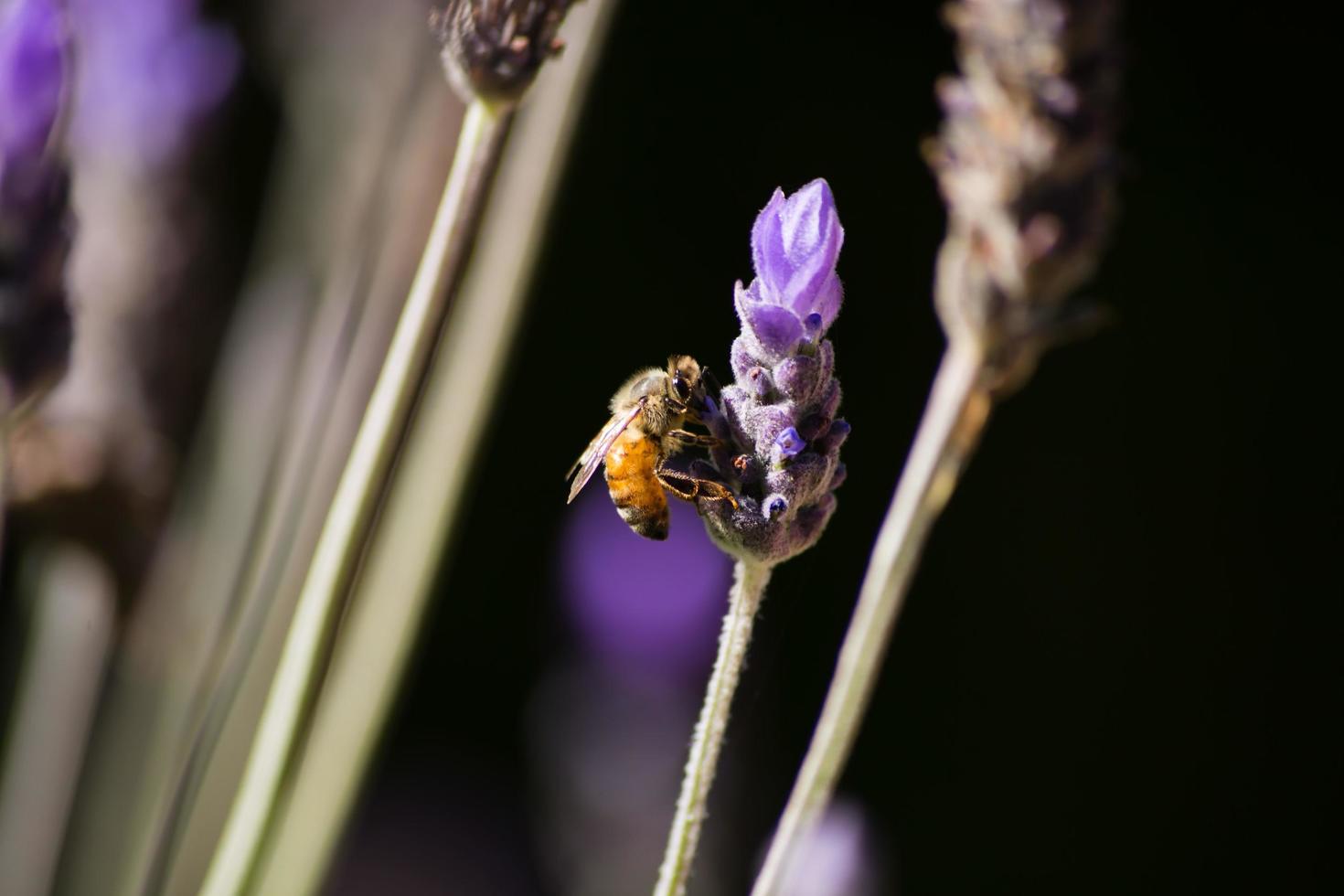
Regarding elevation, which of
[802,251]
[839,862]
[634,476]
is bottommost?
[839,862]

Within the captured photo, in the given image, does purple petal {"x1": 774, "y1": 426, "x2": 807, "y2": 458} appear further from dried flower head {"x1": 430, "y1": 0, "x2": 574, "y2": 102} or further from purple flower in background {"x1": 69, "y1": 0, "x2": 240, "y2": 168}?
purple flower in background {"x1": 69, "y1": 0, "x2": 240, "y2": 168}

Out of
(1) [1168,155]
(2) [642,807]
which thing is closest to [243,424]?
(2) [642,807]

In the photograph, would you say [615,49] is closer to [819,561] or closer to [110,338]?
[819,561]

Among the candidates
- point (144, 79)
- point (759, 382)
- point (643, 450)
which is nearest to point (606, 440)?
point (643, 450)

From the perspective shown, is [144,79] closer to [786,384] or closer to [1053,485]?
[786,384]

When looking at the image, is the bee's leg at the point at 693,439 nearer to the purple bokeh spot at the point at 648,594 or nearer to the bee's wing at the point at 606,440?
the bee's wing at the point at 606,440

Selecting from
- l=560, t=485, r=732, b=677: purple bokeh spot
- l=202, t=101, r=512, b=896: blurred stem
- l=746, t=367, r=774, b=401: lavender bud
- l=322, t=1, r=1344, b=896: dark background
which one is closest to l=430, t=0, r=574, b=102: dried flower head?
l=202, t=101, r=512, b=896: blurred stem
